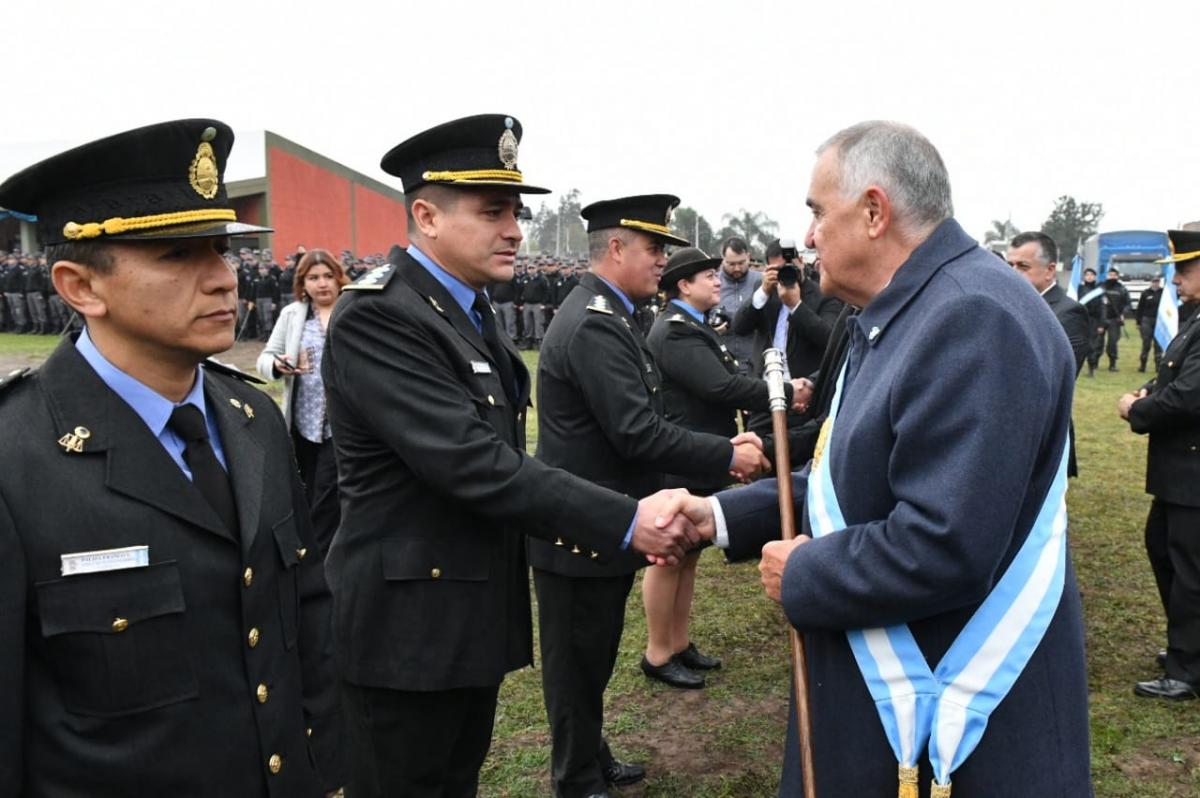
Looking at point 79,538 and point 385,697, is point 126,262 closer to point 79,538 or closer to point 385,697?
point 79,538

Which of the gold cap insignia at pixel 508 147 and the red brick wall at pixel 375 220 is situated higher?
the red brick wall at pixel 375 220

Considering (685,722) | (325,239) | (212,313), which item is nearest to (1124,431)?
(685,722)

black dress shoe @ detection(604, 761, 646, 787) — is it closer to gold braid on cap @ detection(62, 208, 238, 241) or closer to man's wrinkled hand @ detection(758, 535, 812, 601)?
man's wrinkled hand @ detection(758, 535, 812, 601)

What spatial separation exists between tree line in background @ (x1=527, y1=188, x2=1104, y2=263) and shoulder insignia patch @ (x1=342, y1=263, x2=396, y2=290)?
44.3 metres

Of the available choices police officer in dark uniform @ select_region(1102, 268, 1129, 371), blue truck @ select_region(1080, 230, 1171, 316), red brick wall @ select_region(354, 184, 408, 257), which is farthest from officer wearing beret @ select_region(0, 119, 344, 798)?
red brick wall @ select_region(354, 184, 408, 257)

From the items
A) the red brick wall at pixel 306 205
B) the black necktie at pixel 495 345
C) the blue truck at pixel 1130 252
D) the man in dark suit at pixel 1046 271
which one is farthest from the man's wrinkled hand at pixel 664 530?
the blue truck at pixel 1130 252

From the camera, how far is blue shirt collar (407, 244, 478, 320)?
2955 millimetres

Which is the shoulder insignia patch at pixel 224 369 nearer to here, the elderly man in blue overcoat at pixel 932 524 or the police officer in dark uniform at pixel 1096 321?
the elderly man in blue overcoat at pixel 932 524

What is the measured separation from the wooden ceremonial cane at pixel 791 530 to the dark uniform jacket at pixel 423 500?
22.7 inches

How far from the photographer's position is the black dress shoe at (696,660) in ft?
17.3

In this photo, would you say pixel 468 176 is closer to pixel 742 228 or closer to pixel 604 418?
pixel 604 418

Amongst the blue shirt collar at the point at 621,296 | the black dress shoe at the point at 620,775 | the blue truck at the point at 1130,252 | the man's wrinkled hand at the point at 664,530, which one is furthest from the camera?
the blue truck at the point at 1130,252

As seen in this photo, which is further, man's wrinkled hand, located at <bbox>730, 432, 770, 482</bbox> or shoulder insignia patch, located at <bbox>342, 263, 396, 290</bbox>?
man's wrinkled hand, located at <bbox>730, 432, 770, 482</bbox>

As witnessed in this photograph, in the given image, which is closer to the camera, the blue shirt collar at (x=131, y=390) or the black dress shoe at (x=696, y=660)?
the blue shirt collar at (x=131, y=390)
